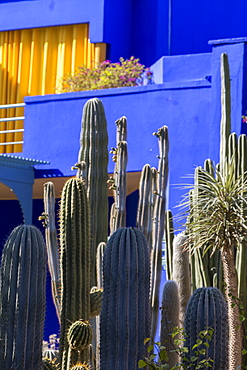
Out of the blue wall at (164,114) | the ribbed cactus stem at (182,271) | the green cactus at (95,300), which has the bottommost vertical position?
the green cactus at (95,300)

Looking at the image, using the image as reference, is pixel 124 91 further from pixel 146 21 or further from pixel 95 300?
pixel 95 300

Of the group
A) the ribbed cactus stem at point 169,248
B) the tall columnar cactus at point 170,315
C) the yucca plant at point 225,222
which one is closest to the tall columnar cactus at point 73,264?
the tall columnar cactus at point 170,315

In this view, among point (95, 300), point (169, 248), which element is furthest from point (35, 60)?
point (95, 300)

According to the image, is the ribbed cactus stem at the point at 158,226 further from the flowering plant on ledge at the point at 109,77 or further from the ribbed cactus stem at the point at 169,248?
the flowering plant on ledge at the point at 109,77

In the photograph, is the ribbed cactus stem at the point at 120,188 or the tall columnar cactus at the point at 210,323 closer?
the tall columnar cactus at the point at 210,323

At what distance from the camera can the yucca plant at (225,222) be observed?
7.88 metres

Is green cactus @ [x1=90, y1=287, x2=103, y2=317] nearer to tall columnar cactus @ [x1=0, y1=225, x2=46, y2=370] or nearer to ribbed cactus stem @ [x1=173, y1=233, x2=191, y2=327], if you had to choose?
tall columnar cactus @ [x1=0, y1=225, x2=46, y2=370]

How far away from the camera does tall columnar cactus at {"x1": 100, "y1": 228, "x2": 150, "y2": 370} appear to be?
6207 millimetres

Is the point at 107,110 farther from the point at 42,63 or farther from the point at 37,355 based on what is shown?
the point at 37,355

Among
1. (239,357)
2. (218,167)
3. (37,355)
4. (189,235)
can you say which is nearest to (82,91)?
(218,167)

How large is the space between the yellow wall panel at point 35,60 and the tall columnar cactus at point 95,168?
25.4 ft

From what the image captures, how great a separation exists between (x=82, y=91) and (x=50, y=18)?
2.95m

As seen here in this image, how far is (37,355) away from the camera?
6414 millimetres

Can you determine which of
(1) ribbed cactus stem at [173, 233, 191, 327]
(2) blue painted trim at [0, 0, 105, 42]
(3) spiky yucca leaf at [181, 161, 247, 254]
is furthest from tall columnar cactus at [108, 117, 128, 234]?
(2) blue painted trim at [0, 0, 105, 42]
